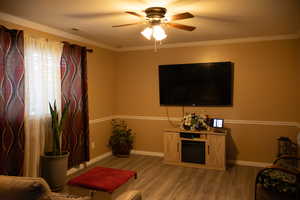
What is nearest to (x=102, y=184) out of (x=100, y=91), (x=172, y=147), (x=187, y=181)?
(x=187, y=181)

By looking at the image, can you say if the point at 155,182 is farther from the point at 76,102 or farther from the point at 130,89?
the point at 130,89

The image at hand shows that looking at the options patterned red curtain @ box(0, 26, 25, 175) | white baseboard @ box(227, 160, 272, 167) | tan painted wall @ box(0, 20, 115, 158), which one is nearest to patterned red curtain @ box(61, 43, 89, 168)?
tan painted wall @ box(0, 20, 115, 158)

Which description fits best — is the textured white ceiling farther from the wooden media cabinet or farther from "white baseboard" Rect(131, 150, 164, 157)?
"white baseboard" Rect(131, 150, 164, 157)

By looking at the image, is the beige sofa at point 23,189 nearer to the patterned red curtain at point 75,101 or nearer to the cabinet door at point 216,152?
the patterned red curtain at point 75,101

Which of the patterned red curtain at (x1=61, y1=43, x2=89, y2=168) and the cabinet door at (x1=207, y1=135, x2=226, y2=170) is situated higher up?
the patterned red curtain at (x1=61, y1=43, x2=89, y2=168)

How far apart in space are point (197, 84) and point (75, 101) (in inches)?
93.5

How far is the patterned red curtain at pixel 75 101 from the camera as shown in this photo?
12.5ft

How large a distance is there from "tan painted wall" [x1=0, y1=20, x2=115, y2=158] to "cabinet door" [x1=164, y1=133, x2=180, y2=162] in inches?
54.3

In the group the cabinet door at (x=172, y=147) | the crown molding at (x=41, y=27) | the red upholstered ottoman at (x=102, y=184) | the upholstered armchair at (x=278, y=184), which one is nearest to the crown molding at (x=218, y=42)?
the crown molding at (x=41, y=27)

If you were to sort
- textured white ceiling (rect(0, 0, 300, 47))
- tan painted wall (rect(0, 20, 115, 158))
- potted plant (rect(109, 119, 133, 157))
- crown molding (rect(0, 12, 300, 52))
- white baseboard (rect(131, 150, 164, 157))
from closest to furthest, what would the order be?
Answer: textured white ceiling (rect(0, 0, 300, 47)) → crown molding (rect(0, 12, 300, 52)) → tan painted wall (rect(0, 20, 115, 158)) → potted plant (rect(109, 119, 133, 157)) → white baseboard (rect(131, 150, 164, 157))

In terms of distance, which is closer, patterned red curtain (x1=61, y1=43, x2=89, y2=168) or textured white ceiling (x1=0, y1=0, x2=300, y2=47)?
textured white ceiling (x1=0, y1=0, x2=300, y2=47)

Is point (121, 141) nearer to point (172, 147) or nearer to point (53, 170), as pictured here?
point (172, 147)

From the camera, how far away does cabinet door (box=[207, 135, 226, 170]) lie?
13.7 feet

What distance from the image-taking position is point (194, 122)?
446 cm
